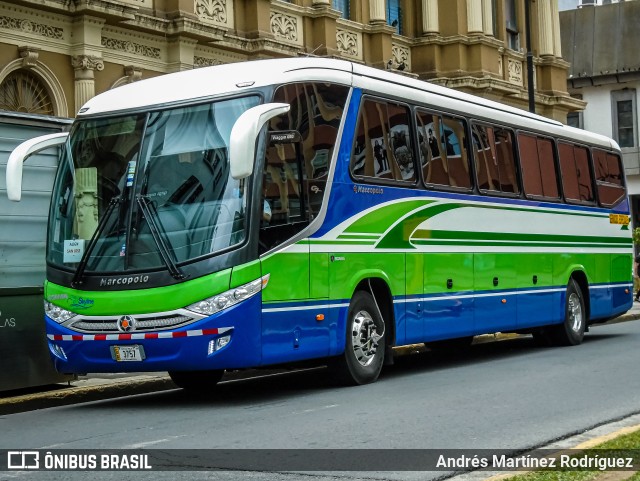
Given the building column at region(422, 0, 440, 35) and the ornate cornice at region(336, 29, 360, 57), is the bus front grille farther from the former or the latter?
the building column at region(422, 0, 440, 35)

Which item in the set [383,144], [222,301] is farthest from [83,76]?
[222,301]

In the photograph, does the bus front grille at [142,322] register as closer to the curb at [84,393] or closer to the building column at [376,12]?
the curb at [84,393]

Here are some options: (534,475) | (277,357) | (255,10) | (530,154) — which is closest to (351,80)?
(277,357)

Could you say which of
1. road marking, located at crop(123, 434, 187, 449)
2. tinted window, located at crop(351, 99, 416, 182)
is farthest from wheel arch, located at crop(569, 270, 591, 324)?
road marking, located at crop(123, 434, 187, 449)

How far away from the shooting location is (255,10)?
24.8 m

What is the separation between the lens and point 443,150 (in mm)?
15898

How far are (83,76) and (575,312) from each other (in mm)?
8755

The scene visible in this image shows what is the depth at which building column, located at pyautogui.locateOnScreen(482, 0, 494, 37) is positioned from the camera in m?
32.8

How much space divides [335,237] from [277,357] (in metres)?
1.62

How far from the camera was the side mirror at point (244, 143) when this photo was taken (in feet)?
36.8

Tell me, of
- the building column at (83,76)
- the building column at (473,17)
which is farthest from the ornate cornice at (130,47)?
the building column at (473,17)

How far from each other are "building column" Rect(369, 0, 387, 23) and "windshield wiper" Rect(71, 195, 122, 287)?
18.0m

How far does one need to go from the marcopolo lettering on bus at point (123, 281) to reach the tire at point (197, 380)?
226 centimetres

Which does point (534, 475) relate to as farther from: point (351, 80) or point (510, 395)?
point (351, 80)
